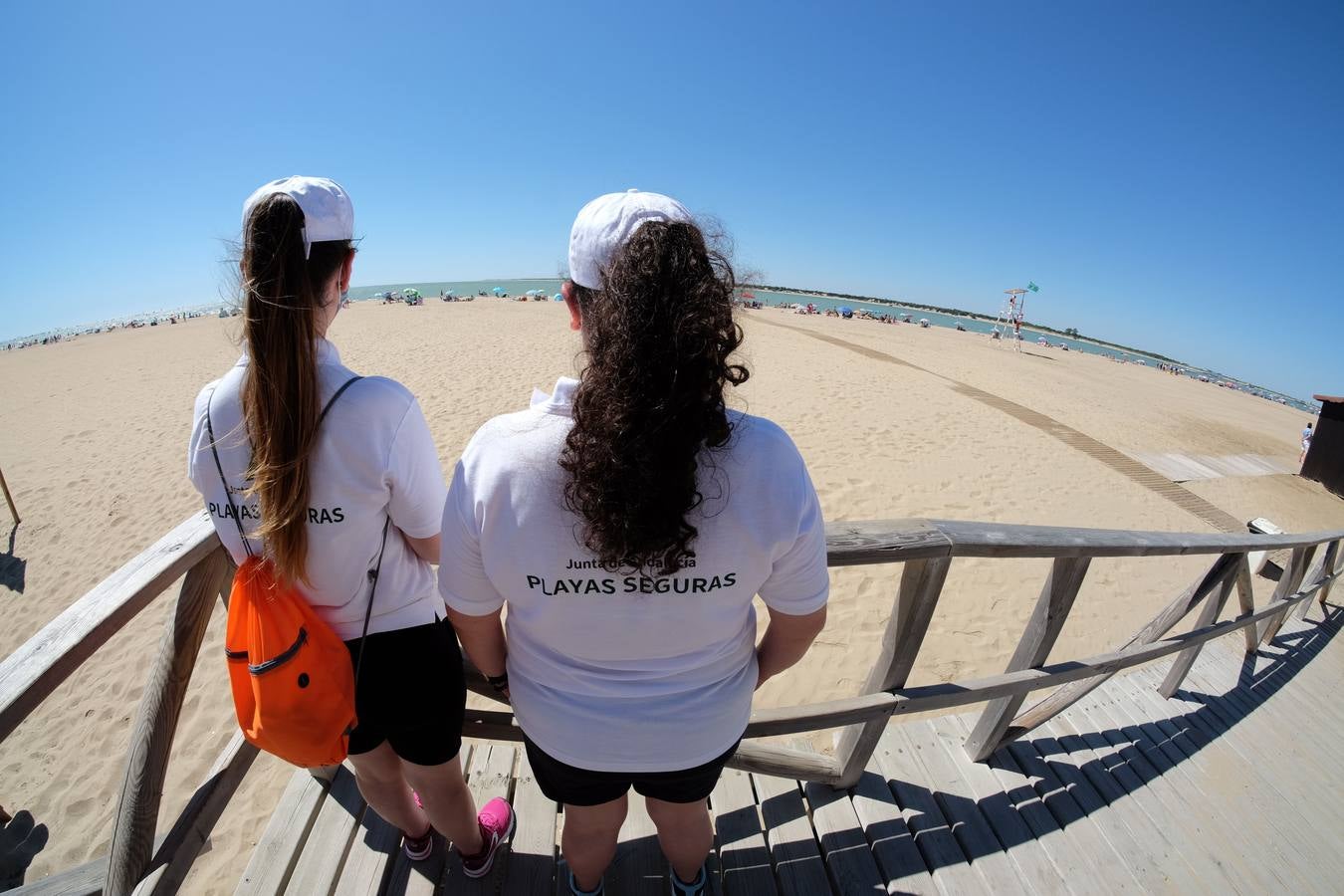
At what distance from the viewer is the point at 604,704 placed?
109cm

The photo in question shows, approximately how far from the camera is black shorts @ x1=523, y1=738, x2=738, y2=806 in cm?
118

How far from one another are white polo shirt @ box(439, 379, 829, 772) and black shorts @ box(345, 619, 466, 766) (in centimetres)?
26

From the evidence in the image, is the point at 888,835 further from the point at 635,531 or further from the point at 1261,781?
the point at 1261,781

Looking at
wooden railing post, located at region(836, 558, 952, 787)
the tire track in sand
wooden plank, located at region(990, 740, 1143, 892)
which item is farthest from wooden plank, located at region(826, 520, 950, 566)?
the tire track in sand

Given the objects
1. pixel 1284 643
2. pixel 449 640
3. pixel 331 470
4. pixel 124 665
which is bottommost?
pixel 124 665

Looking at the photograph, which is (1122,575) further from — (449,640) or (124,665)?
(124,665)

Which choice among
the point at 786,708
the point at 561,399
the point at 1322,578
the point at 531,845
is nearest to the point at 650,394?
the point at 561,399

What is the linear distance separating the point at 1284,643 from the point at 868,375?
36.4 feet

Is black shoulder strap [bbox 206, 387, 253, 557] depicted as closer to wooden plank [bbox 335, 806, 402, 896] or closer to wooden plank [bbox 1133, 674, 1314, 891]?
wooden plank [bbox 335, 806, 402, 896]

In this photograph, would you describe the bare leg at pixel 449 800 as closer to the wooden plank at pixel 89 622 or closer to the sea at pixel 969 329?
the wooden plank at pixel 89 622

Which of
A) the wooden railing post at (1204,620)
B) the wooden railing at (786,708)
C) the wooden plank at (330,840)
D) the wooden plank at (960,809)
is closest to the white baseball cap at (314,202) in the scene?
the wooden railing at (786,708)

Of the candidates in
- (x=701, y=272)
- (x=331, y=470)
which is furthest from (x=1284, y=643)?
(x=331, y=470)

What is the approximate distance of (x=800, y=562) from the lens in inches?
40.3

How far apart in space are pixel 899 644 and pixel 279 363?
1.90 metres
